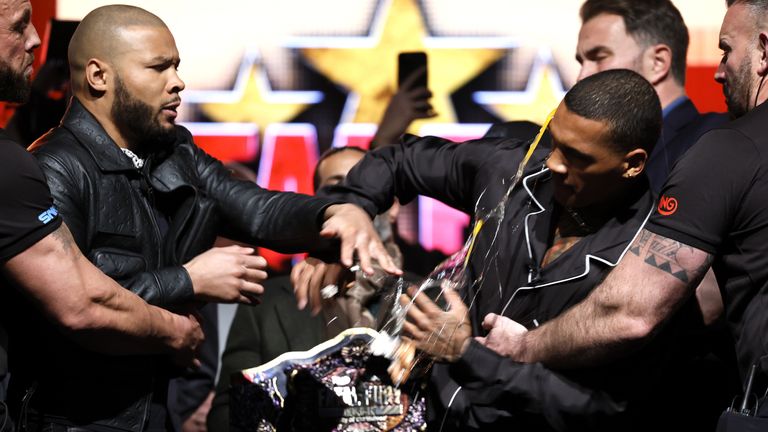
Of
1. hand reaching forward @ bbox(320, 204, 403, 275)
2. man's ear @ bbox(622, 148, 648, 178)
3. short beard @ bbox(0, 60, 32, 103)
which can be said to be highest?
short beard @ bbox(0, 60, 32, 103)

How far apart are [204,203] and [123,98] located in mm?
405

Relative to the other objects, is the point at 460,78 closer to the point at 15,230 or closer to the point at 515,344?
the point at 515,344

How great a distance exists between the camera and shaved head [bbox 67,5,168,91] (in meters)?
3.46

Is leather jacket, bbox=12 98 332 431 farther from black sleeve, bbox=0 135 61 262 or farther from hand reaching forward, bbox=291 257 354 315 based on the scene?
black sleeve, bbox=0 135 61 262

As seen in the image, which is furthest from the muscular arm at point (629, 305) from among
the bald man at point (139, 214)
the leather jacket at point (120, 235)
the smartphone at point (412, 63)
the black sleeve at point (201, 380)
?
the smartphone at point (412, 63)

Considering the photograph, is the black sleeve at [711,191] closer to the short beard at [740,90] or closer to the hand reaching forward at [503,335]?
the short beard at [740,90]

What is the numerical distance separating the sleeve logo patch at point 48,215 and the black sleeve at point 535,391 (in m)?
1.21

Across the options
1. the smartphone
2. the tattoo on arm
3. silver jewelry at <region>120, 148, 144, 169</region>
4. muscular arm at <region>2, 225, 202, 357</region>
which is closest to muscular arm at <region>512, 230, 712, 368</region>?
the tattoo on arm

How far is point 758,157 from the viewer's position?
3082 mm

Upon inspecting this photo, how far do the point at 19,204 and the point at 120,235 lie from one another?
0.42 meters

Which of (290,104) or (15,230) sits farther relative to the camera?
(290,104)

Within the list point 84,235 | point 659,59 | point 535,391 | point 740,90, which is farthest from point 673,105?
point 84,235

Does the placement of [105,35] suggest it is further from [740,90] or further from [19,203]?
[740,90]

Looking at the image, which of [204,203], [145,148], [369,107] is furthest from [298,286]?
[369,107]
